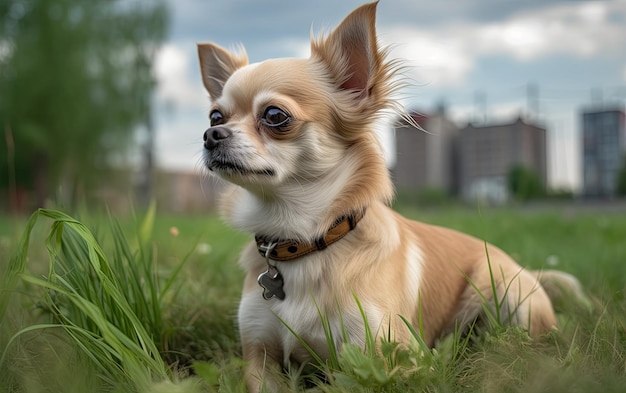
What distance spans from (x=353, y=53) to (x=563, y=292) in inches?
70.9

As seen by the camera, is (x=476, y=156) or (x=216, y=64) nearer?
(x=216, y=64)

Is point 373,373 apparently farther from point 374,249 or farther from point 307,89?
point 307,89

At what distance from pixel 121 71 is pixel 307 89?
56.5 ft

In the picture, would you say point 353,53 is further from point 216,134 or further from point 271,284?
point 271,284

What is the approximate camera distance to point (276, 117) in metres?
2.22

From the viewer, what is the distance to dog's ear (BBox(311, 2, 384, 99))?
2.35m

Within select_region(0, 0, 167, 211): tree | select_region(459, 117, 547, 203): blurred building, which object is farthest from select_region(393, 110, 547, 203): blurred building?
select_region(0, 0, 167, 211): tree

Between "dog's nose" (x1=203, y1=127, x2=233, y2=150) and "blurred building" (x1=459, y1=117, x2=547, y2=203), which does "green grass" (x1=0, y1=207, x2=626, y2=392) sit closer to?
"dog's nose" (x1=203, y1=127, x2=233, y2=150)

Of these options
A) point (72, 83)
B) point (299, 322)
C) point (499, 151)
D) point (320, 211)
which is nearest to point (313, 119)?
point (320, 211)

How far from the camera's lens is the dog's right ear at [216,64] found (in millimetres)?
2830

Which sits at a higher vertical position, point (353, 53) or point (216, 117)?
point (353, 53)

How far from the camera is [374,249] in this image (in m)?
2.29

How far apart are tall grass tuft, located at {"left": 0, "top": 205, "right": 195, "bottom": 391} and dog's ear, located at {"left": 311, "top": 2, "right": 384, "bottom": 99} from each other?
1.22 metres

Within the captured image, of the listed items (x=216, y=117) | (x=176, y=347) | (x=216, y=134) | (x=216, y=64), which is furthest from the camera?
(x=216, y=64)
